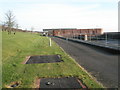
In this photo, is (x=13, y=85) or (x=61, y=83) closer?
(x=13, y=85)

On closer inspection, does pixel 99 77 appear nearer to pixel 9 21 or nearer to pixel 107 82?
pixel 107 82

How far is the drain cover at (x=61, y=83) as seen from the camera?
5.46m

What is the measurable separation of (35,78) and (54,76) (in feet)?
2.74

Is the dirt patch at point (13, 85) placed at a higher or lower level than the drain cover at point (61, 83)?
lower

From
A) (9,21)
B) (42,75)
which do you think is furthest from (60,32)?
(42,75)

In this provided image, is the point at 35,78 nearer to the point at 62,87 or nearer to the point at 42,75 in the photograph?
the point at 42,75

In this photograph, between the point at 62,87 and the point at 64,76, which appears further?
the point at 64,76

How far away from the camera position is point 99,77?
646 cm

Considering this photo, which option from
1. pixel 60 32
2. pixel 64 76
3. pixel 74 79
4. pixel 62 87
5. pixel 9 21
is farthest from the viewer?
pixel 60 32

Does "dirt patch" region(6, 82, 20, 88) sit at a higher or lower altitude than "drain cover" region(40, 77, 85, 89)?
lower

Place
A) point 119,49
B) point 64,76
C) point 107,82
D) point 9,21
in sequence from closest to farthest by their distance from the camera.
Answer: point 107,82
point 64,76
point 119,49
point 9,21

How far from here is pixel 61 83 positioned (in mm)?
5750

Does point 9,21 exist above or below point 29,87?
above

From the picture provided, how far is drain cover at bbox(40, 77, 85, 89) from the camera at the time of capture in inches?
215
